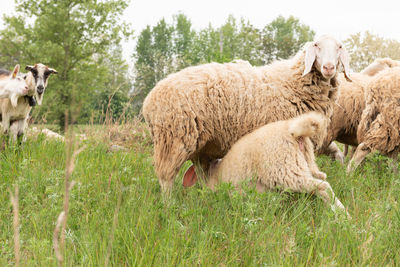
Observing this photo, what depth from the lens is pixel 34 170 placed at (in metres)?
3.73

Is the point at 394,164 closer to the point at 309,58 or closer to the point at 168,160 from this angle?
the point at 309,58

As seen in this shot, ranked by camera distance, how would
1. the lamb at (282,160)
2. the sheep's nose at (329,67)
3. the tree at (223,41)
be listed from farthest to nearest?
the tree at (223,41) < the sheep's nose at (329,67) < the lamb at (282,160)

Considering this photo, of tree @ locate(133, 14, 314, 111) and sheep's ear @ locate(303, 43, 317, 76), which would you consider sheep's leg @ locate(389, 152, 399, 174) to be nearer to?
sheep's ear @ locate(303, 43, 317, 76)

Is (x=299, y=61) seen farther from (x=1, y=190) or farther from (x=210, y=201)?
(x=1, y=190)

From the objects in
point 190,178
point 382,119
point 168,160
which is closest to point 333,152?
point 382,119

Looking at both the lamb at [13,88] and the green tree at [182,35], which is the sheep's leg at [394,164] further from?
the green tree at [182,35]

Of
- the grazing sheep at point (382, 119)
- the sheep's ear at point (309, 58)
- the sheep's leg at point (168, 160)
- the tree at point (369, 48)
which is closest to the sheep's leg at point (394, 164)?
the grazing sheep at point (382, 119)

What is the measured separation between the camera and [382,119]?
472 centimetres

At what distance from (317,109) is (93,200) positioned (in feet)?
8.61

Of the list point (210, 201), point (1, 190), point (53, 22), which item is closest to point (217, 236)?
point (210, 201)

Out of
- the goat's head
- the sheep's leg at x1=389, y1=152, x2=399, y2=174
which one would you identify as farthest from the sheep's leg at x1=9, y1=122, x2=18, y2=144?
the sheep's leg at x1=389, y1=152, x2=399, y2=174

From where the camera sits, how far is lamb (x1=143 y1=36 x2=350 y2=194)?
3654 mm

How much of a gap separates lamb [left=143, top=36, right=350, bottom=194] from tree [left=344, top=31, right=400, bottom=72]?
51.6ft

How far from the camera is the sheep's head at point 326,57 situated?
388cm
